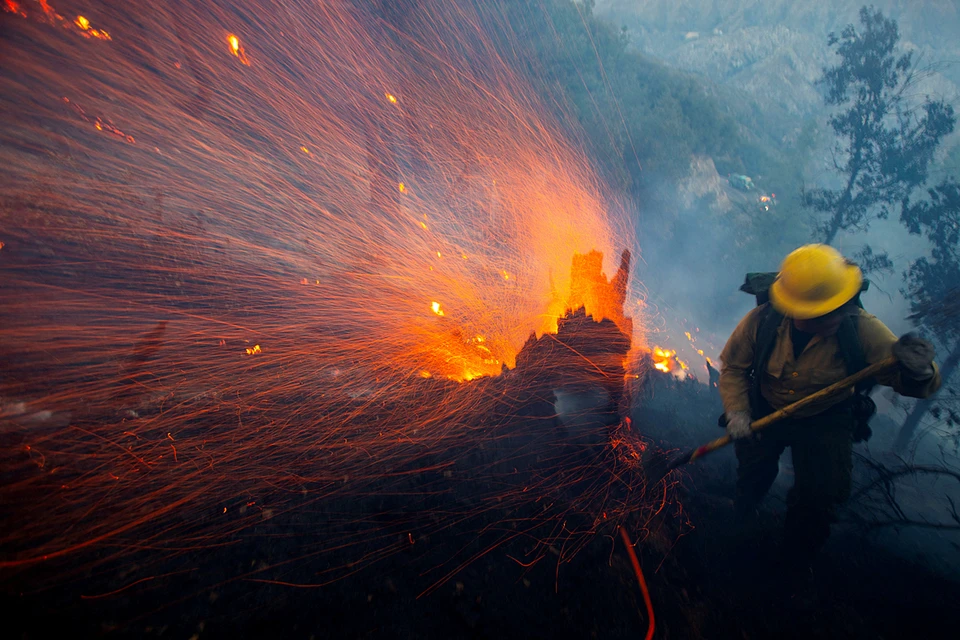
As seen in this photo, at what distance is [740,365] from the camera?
340 centimetres

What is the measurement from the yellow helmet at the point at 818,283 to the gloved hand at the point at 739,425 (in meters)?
0.96

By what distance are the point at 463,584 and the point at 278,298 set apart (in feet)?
18.7

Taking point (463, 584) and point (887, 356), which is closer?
point (463, 584)

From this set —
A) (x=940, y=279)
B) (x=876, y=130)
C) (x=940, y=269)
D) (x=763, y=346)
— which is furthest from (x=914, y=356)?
(x=876, y=130)

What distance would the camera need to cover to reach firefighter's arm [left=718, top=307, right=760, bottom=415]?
10.9ft

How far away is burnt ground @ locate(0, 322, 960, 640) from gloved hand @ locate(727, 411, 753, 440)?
3.58ft

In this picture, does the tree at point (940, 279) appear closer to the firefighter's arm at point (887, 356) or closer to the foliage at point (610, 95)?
the firefighter's arm at point (887, 356)

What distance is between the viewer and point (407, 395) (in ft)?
14.1

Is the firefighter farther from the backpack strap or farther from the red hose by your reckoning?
the red hose

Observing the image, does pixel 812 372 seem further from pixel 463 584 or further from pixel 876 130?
pixel 876 130

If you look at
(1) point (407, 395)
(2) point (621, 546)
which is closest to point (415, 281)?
(1) point (407, 395)

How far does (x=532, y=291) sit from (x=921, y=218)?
1126 cm

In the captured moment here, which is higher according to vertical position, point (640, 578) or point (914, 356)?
point (914, 356)

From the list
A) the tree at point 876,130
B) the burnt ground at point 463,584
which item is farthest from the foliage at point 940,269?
the burnt ground at point 463,584
